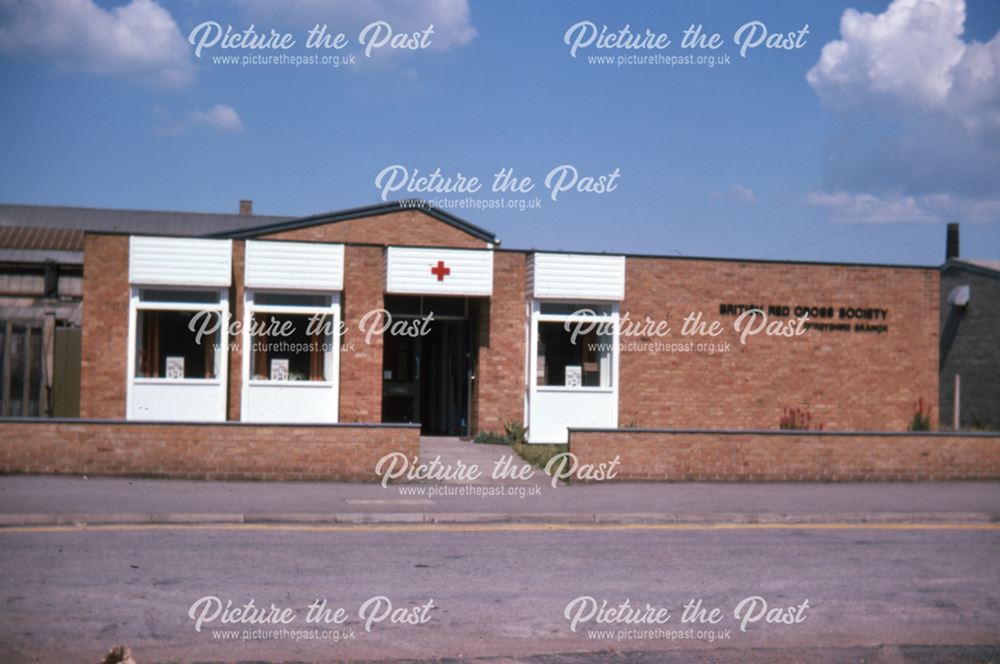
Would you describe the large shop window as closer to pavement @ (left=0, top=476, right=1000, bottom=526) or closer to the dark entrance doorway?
the dark entrance doorway

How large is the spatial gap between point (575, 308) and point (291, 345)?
5.84 metres

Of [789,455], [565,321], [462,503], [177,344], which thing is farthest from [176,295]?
[789,455]

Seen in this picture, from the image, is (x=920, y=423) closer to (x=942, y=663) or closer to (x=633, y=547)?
(x=633, y=547)

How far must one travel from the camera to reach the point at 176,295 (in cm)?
2053

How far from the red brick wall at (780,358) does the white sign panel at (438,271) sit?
10.1 ft

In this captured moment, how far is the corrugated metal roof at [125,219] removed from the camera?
42062 mm

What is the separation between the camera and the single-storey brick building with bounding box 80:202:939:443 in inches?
800

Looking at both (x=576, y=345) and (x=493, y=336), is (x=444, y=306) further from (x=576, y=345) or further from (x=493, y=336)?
(x=576, y=345)

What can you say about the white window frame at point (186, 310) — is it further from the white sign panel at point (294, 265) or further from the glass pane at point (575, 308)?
the glass pane at point (575, 308)

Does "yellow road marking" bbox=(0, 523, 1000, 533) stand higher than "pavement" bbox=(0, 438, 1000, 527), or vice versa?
"pavement" bbox=(0, 438, 1000, 527)

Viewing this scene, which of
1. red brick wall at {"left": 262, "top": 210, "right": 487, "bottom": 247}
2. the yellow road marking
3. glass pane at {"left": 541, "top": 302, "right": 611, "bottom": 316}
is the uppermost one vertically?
red brick wall at {"left": 262, "top": 210, "right": 487, "bottom": 247}

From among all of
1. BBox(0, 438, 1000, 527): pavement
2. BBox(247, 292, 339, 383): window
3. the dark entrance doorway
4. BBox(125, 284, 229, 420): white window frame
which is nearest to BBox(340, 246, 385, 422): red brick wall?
BBox(247, 292, 339, 383): window

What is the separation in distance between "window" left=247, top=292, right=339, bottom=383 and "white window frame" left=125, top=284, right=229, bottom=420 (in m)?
0.54

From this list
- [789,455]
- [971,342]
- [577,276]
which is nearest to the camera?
[789,455]
